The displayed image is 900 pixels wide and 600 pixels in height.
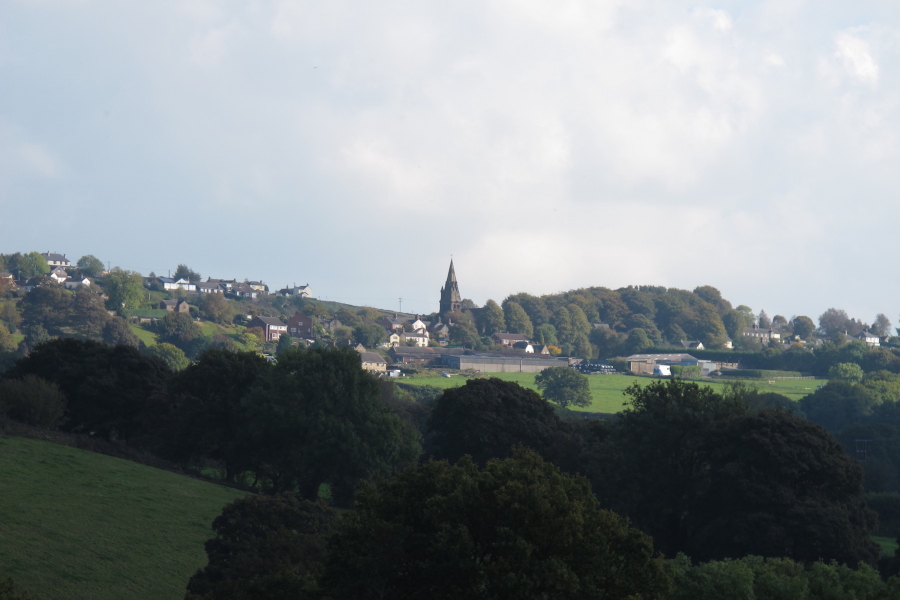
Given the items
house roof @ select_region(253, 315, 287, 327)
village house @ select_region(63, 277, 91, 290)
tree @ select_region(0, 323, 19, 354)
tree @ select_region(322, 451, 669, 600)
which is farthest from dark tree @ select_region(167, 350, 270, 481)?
village house @ select_region(63, 277, 91, 290)

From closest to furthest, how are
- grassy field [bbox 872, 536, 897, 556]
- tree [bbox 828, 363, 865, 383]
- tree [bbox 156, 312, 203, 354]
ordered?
1. grassy field [bbox 872, 536, 897, 556]
2. tree [bbox 828, 363, 865, 383]
3. tree [bbox 156, 312, 203, 354]

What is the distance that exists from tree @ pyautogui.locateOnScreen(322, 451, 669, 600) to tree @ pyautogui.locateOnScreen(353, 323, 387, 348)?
16304cm

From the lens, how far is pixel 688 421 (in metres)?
35.7

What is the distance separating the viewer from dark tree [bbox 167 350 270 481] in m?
42.5

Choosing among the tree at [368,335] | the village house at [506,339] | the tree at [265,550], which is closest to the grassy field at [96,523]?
the tree at [265,550]

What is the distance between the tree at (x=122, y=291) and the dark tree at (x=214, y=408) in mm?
121818

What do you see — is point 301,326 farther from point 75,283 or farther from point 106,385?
point 106,385

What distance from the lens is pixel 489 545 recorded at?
15.5m

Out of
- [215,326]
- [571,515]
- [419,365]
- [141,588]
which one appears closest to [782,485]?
[571,515]

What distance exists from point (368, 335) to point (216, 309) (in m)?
29.4

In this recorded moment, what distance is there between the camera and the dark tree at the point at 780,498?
29.7 metres

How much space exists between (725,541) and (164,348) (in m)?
107

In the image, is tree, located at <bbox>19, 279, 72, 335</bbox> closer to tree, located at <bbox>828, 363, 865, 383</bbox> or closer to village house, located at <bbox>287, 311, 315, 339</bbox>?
village house, located at <bbox>287, 311, 315, 339</bbox>

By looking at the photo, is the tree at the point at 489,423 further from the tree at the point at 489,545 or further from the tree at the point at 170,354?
the tree at the point at 170,354
